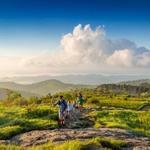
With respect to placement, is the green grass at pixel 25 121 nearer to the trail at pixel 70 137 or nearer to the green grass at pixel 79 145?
the trail at pixel 70 137

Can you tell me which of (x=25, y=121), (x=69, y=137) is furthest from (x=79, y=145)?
(x=25, y=121)

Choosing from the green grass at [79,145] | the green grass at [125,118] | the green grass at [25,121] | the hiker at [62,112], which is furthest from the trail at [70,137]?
the green grass at [125,118]

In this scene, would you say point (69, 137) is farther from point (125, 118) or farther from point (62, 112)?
point (125, 118)

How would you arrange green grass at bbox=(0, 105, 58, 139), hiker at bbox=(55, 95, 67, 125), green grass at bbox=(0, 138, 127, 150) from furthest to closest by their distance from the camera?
hiker at bbox=(55, 95, 67, 125), green grass at bbox=(0, 105, 58, 139), green grass at bbox=(0, 138, 127, 150)

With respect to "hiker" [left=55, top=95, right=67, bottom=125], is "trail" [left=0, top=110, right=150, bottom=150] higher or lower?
lower

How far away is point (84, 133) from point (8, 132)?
706 cm

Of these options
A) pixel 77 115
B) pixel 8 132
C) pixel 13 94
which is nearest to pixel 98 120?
pixel 77 115

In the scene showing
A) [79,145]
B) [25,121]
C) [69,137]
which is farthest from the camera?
[25,121]

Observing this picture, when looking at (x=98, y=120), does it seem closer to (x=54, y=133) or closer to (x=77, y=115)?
(x=77, y=115)

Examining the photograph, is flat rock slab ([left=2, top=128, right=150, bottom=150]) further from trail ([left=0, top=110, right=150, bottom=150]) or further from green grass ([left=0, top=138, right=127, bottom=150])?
green grass ([left=0, top=138, right=127, bottom=150])

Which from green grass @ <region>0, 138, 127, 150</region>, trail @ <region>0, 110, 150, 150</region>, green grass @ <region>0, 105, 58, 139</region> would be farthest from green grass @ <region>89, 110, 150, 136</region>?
green grass @ <region>0, 138, 127, 150</region>

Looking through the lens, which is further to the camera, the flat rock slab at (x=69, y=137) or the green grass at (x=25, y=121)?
the green grass at (x=25, y=121)

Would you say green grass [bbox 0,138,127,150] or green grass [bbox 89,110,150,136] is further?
green grass [bbox 89,110,150,136]

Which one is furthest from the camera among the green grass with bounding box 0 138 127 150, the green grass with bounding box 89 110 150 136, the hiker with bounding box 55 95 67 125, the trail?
the green grass with bounding box 89 110 150 136
